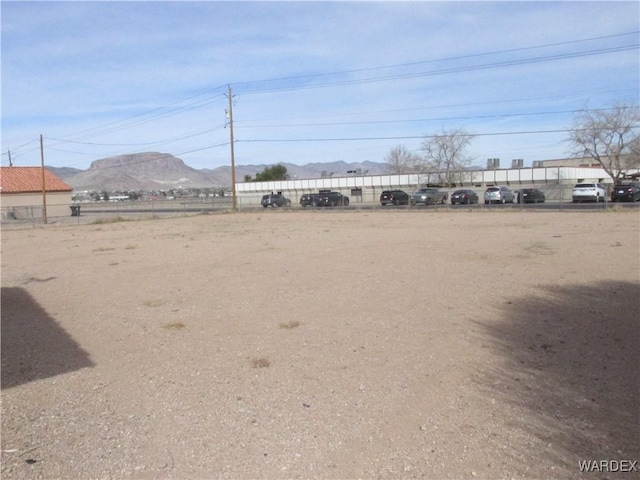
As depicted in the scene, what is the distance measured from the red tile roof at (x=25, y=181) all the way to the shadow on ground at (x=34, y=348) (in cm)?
6061

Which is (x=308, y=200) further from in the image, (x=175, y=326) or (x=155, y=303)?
(x=175, y=326)

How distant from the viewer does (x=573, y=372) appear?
609 centimetres

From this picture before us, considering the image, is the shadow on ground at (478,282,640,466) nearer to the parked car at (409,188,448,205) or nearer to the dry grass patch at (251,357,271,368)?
the dry grass patch at (251,357,271,368)

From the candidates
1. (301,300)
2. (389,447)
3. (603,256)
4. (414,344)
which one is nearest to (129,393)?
(389,447)

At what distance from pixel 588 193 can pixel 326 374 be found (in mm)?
48921

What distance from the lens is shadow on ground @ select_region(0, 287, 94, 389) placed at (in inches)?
257

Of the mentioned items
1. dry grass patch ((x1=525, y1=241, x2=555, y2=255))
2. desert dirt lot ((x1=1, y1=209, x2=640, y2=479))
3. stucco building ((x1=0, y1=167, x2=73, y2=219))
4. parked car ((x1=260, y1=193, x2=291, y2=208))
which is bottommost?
desert dirt lot ((x1=1, y1=209, x2=640, y2=479))

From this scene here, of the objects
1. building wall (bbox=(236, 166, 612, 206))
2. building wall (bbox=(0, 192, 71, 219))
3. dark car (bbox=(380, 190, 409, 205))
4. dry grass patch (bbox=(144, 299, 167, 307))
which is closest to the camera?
dry grass patch (bbox=(144, 299, 167, 307))

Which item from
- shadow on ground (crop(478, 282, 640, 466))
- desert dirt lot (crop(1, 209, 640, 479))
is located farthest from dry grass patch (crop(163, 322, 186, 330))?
shadow on ground (crop(478, 282, 640, 466))

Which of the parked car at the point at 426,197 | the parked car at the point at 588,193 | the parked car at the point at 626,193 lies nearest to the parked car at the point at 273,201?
the parked car at the point at 426,197

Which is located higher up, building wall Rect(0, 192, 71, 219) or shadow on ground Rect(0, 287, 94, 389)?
building wall Rect(0, 192, 71, 219)

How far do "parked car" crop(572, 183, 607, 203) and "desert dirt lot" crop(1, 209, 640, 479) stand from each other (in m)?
39.2

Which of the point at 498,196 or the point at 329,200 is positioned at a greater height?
the point at 498,196

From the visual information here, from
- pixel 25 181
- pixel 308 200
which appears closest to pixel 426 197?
pixel 308 200
